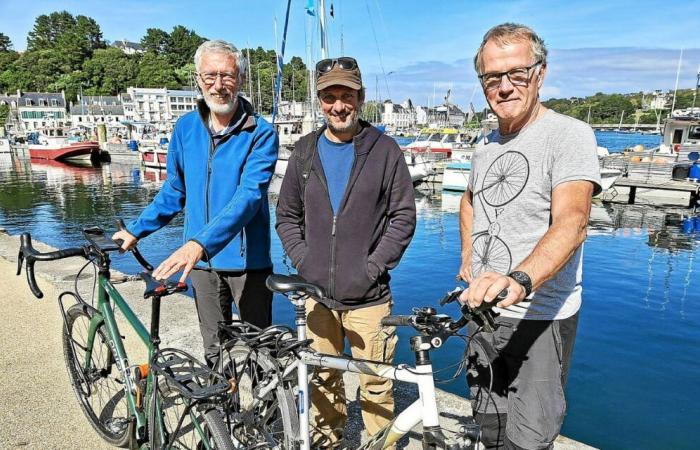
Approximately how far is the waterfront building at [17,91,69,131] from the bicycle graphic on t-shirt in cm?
10954

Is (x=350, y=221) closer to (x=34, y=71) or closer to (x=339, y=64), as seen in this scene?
(x=339, y=64)

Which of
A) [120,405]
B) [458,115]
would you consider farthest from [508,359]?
[458,115]

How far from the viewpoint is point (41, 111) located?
97562mm

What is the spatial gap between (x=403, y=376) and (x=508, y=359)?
583 millimetres

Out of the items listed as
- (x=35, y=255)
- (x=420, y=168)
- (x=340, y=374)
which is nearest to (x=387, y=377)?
(x=340, y=374)

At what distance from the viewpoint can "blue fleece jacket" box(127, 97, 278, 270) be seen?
2736 millimetres

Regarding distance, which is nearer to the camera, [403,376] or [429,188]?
[403,376]

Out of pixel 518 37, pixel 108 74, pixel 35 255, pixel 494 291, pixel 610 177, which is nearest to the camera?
pixel 494 291

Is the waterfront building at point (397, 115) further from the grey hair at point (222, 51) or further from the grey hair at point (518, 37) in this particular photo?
the grey hair at point (518, 37)

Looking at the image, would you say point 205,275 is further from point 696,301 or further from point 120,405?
point 696,301

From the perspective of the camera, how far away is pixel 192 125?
114 inches

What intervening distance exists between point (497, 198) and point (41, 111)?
117775 mm

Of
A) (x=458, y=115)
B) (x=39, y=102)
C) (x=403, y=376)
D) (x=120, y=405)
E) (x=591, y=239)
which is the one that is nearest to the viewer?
(x=403, y=376)

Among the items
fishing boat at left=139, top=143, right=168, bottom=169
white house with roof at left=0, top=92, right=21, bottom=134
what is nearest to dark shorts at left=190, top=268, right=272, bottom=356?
fishing boat at left=139, top=143, right=168, bottom=169
